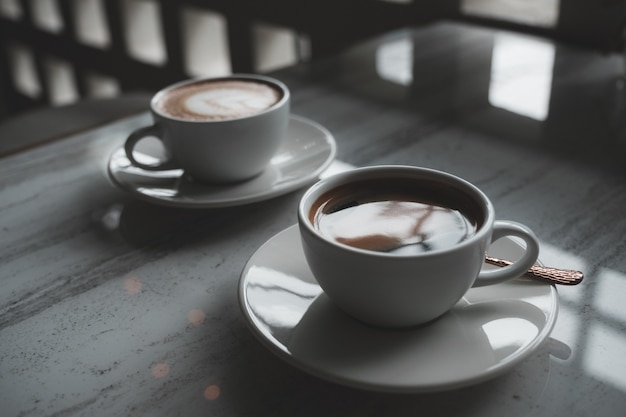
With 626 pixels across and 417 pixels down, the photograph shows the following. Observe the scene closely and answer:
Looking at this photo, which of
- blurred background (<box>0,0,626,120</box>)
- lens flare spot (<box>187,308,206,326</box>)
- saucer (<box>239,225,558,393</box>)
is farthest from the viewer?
blurred background (<box>0,0,626,120</box>)

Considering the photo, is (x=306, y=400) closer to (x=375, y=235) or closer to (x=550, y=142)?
(x=375, y=235)

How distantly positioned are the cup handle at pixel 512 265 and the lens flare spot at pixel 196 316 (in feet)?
0.61

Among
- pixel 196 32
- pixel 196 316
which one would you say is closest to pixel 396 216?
pixel 196 316

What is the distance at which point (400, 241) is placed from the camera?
398mm

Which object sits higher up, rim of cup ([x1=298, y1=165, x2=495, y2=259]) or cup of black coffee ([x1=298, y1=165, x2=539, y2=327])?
rim of cup ([x1=298, y1=165, x2=495, y2=259])

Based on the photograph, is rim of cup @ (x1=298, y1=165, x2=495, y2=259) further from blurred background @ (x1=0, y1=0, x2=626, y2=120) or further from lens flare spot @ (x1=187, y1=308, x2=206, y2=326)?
blurred background @ (x1=0, y1=0, x2=626, y2=120)

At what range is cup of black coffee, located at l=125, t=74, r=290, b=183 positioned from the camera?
1.88 ft

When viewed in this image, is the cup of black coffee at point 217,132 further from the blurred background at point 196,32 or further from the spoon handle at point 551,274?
the blurred background at point 196,32

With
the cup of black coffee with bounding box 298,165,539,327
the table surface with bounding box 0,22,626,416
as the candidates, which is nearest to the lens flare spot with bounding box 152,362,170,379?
the table surface with bounding box 0,22,626,416

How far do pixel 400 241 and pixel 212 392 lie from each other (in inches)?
5.6

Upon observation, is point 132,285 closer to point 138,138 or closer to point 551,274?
point 138,138

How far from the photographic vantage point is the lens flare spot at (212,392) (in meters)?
0.39

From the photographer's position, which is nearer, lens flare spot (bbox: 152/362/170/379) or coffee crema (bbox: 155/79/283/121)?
lens flare spot (bbox: 152/362/170/379)

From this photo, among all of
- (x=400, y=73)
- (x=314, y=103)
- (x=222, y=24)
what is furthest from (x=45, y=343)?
(x=222, y=24)
